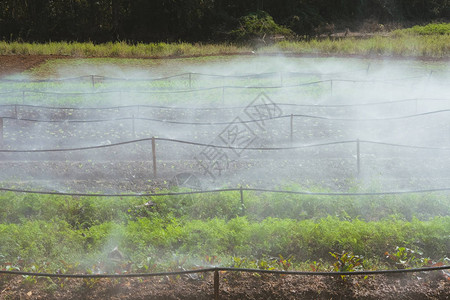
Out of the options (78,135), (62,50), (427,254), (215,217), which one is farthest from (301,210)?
(62,50)

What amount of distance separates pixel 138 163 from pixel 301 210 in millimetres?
4067

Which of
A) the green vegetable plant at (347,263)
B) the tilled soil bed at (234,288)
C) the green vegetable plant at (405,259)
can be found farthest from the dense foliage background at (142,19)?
the tilled soil bed at (234,288)

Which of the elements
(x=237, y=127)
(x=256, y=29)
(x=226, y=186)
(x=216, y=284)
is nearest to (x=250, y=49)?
(x=256, y=29)

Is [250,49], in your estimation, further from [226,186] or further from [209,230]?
[209,230]

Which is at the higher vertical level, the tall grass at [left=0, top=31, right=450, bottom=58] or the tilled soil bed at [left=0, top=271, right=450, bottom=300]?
the tall grass at [left=0, top=31, right=450, bottom=58]

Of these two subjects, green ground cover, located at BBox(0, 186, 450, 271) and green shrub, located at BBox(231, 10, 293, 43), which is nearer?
green ground cover, located at BBox(0, 186, 450, 271)

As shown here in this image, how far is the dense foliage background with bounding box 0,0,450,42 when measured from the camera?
1200 inches

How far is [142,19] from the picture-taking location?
32.0m

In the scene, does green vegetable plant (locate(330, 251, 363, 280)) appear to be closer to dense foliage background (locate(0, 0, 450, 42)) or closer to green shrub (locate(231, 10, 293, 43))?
green shrub (locate(231, 10, 293, 43))

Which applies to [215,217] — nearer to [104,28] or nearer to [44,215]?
[44,215]

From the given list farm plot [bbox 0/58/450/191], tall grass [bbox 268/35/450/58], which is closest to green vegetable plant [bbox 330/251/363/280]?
farm plot [bbox 0/58/450/191]

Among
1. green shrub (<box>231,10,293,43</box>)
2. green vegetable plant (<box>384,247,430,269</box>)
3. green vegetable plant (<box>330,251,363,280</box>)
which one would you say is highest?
green shrub (<box>231,10,293,43</box>)

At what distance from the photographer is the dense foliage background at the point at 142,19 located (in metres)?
30.5

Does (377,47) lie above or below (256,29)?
below
